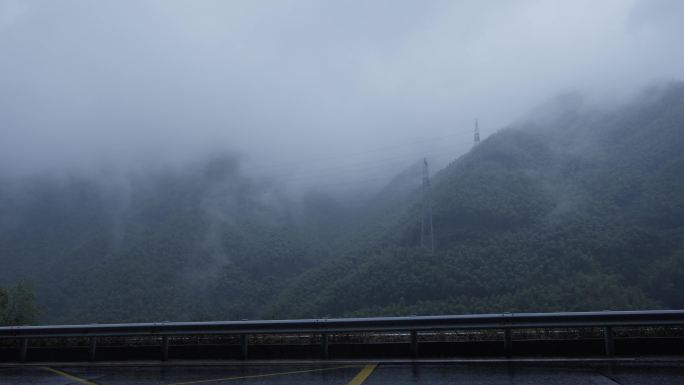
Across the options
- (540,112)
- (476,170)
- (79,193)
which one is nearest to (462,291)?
(476,170)

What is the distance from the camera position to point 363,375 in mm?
8156

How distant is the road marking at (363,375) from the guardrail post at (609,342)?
360 cm

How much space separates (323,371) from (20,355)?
6.67 metres

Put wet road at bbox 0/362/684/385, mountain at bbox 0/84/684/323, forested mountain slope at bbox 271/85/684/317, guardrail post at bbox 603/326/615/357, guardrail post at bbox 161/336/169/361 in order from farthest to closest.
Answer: mountain at bbox 0/84/684/323 → forested mountain slope at bbox 271/85/684/317 → guardrail post at bbox 161/336/169/361 → guardrail post at bbox 603/326/615/357 → wet road at bbox 0/362/684/385

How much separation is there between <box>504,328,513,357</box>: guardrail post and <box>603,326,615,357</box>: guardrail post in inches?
55.8

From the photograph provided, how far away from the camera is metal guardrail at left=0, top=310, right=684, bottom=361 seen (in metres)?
8.88

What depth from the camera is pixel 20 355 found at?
A: 37.6 ft

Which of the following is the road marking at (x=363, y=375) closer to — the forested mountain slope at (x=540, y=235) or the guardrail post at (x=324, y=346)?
the guardrail post at (x=324, y=346)

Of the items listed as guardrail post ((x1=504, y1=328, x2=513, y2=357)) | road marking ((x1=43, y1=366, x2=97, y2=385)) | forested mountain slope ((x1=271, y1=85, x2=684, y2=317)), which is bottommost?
road marking ((x1=43, y1=366, x2=97, y2=385))

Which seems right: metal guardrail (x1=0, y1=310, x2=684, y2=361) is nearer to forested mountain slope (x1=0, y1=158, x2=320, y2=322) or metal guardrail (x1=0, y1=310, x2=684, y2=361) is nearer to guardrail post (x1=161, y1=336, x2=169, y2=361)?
guardrail post (x1=161, y1=336, x2=169, y2=361)

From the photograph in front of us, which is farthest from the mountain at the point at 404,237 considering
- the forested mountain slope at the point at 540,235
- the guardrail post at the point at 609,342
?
the guardrail post at the point at 609,342

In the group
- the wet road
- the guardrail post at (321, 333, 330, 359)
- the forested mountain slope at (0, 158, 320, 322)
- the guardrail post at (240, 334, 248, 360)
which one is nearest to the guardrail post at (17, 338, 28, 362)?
the wet road

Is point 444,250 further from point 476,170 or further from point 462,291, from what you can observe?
point 476,170

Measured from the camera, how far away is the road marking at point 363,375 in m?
7.50
